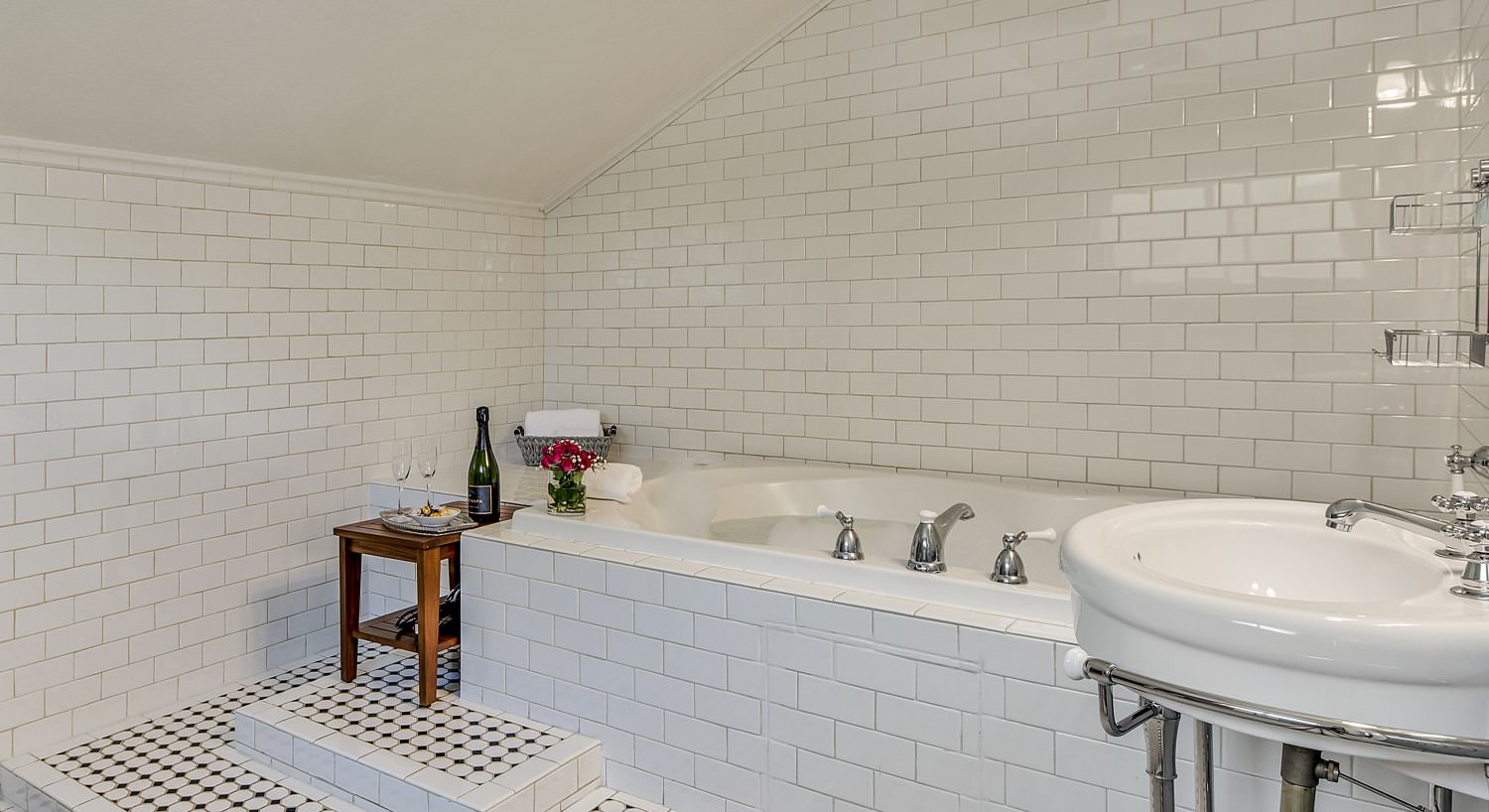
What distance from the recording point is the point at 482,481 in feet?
10.5

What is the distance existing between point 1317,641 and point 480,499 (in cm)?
257

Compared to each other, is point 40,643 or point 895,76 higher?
point 895,76

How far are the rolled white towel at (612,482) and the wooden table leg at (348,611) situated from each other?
78 cm

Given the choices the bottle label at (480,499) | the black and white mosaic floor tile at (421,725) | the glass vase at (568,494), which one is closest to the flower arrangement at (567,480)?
the glass vase at (568,494)

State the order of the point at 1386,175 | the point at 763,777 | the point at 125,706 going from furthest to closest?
the point at 125,706 < the point at 1386,175 < the point at 763,777

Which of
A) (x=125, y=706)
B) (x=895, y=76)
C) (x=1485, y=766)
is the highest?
(x=895, y=76)

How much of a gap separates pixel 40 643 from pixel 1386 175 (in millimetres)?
4121

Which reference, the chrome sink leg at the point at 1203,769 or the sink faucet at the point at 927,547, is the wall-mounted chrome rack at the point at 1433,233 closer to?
the sink faucet at the point at 927,547

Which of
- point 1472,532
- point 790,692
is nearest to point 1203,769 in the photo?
point 1472,532

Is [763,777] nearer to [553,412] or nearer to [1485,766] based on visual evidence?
[1485,766]

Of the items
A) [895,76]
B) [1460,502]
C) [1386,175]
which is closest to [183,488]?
[895,76]

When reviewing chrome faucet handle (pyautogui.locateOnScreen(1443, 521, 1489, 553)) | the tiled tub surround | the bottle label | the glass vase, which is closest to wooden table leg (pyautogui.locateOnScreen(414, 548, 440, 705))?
the tiled tub surround

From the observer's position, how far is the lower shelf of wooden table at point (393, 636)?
9.70ft

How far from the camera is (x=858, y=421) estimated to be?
3.79 metres
